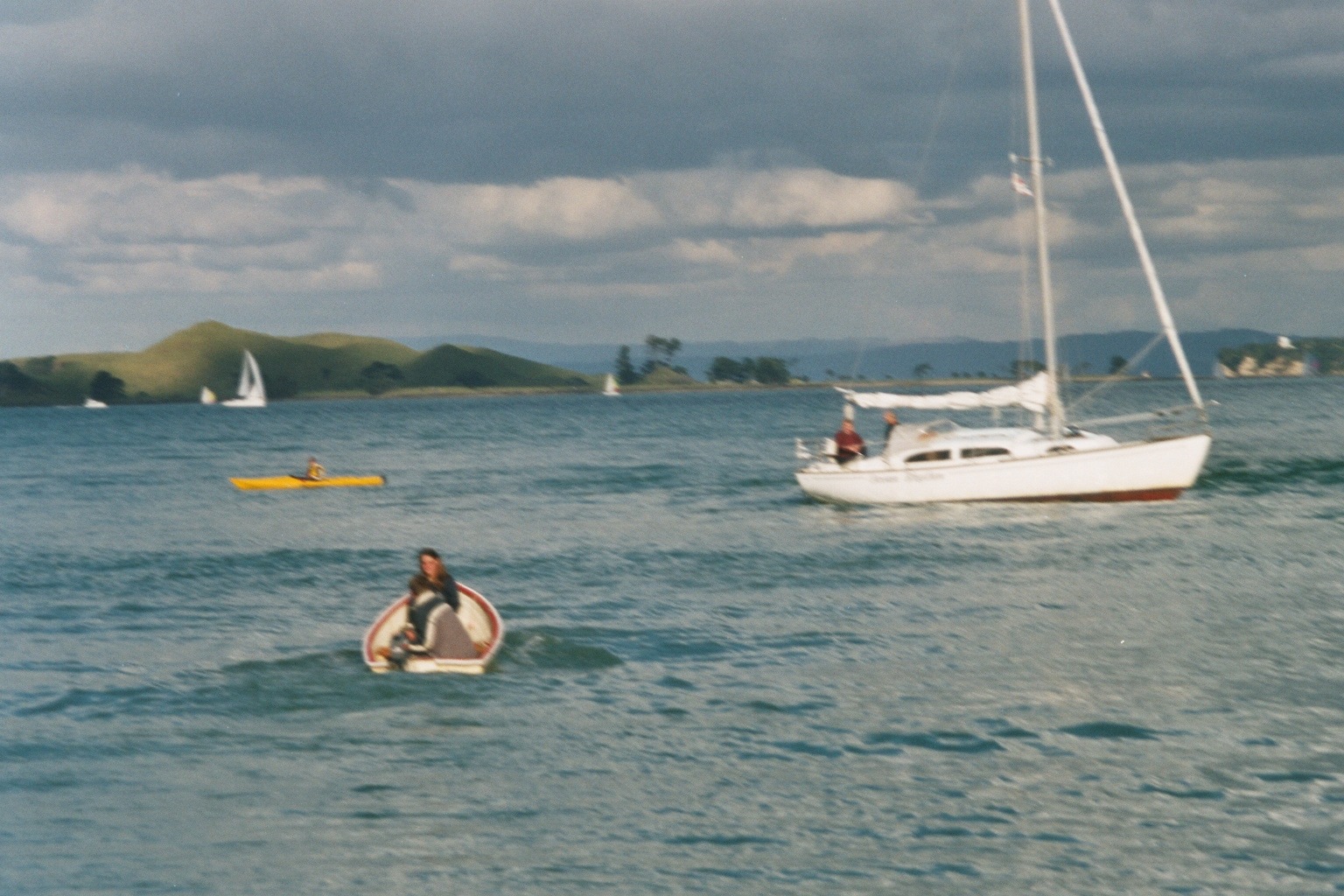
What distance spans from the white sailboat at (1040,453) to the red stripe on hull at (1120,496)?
0.03 metres

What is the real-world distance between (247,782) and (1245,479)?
46.5m

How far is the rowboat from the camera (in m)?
22.2

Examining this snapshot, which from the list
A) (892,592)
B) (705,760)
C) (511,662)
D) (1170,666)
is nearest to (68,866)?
(705,760)

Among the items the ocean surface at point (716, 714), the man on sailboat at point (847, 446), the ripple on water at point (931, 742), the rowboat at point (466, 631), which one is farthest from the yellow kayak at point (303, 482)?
the ripple on water at point (931, 742)

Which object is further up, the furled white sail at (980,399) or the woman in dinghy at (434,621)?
the furled white sail at (980,399)

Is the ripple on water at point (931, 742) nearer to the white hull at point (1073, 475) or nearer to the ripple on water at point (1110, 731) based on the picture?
the ripple on water at point (1110, 731)

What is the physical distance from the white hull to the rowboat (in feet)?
72.9

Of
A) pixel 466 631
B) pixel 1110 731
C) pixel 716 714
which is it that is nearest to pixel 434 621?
pixel 466 631

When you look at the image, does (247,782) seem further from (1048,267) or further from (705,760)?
(1048,267)

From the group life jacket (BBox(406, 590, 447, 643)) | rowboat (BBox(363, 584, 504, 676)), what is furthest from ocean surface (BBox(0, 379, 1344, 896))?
life jacket (BBox(406, 590, 447, 643))

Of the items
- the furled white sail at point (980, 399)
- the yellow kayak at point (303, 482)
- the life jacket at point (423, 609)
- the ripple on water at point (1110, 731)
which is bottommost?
the yellow kayak at point (303, 482)

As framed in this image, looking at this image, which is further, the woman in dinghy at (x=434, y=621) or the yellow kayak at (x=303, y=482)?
the yellow kayak at (x=303, y=482)

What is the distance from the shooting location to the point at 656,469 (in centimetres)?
7512

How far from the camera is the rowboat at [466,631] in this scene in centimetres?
2223
